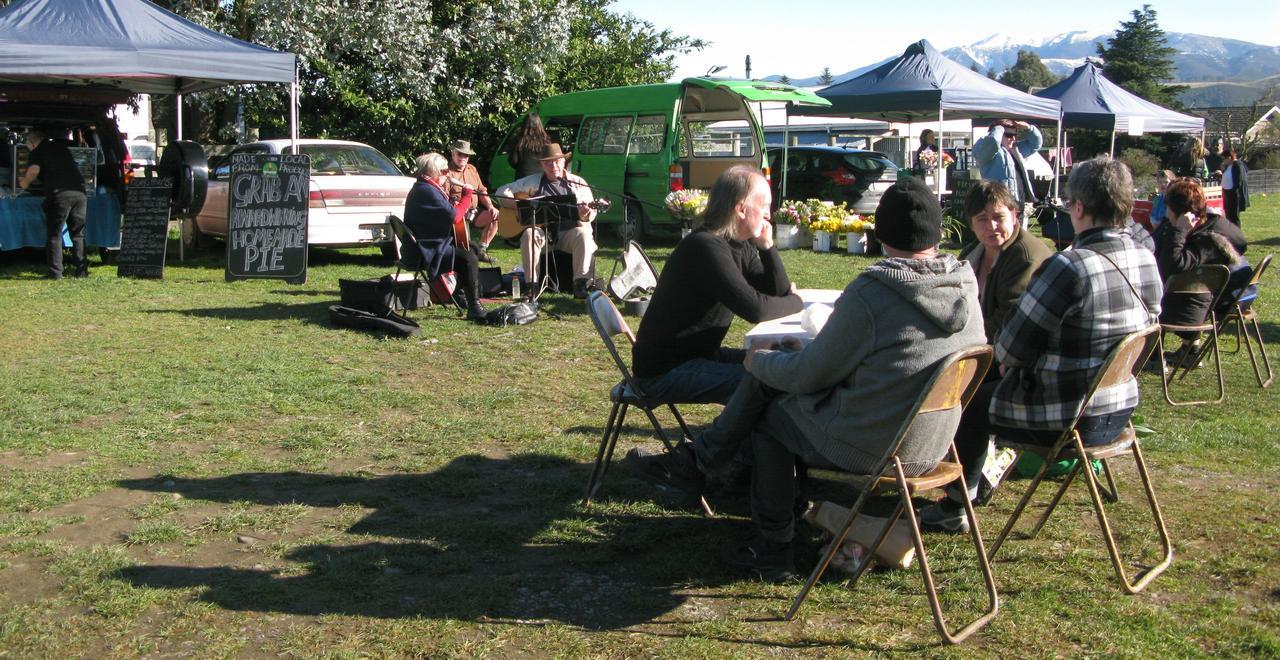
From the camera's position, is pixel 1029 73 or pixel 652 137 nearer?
pixel 652 137

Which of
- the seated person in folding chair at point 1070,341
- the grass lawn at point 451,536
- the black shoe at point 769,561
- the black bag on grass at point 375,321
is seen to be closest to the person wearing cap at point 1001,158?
the grass lawn at point 451,536

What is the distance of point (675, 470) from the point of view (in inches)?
177

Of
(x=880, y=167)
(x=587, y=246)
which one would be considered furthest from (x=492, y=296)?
(x=880, y=167)

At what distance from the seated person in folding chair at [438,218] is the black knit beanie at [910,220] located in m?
5.87

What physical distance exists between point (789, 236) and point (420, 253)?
22.4 feet

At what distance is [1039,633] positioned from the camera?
3.54m

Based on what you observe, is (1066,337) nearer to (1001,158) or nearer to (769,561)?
(769,561)

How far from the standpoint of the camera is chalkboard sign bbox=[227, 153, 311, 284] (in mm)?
10953

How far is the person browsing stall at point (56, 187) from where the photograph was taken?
37.1 ft

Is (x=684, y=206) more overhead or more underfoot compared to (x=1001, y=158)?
more underfoot

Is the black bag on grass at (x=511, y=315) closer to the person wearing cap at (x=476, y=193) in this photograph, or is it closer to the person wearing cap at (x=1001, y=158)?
the person wearing cap at (x=476, y=193)

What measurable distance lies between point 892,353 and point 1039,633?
1.02 m

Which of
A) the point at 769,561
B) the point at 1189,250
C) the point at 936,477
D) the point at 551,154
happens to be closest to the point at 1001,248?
the point at 936,477

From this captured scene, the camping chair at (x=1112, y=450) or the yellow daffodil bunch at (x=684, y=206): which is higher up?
the yellow daffodil bunch at (x=684, y=206)
